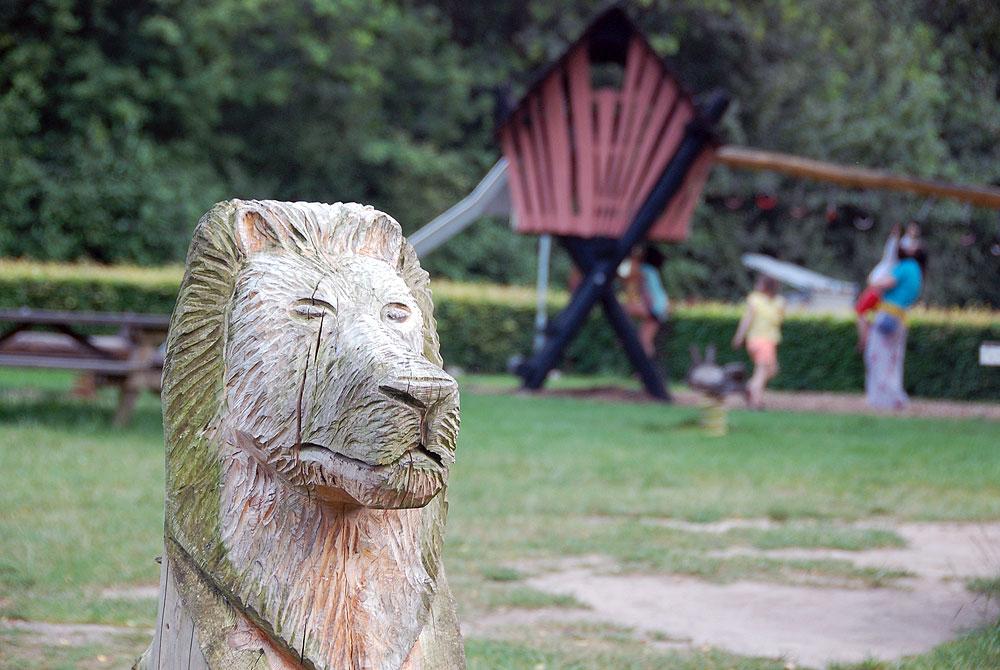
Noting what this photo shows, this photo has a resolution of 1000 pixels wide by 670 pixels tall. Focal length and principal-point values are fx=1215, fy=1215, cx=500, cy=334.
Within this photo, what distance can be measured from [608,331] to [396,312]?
1703 centimetres

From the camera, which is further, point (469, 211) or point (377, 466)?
point (469, 211)

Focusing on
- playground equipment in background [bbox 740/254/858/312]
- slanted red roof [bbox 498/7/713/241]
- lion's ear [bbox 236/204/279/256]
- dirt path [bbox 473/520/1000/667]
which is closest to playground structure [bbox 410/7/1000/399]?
slanted red roof [bbox 498/7/713/241]

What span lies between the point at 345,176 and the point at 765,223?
1117cm

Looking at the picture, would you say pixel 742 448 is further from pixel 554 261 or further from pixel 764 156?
pixel 554 261

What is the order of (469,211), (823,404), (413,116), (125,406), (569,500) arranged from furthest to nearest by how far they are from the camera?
(413,116) < (469,211) < (823,404) < (125,406) < (569,500)

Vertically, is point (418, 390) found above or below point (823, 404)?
above

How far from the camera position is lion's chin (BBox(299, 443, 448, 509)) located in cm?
188

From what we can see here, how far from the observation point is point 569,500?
303 inches

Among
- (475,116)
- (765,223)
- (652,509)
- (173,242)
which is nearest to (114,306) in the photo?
(173,242)

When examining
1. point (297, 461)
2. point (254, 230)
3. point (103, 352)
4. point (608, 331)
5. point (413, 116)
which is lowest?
point (608, 331)

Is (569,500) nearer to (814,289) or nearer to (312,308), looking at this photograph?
(312,308)

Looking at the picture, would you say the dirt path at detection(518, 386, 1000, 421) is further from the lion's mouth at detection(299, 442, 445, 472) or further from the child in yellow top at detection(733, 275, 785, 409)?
the lion's mouth at detection(299, 442, 445, 472)

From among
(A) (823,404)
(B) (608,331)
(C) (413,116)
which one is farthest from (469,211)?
(C) (413,116)

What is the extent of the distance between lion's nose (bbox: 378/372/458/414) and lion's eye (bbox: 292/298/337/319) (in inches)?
10.7
